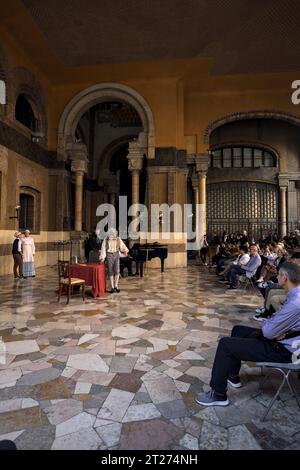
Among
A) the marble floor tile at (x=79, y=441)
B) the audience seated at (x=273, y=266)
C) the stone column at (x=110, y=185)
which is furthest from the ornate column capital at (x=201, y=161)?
the marble floor tile at (x=79, y=441)

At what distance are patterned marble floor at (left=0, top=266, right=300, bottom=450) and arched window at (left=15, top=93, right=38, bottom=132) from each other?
31.9 ft

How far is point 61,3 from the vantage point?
9.20 m

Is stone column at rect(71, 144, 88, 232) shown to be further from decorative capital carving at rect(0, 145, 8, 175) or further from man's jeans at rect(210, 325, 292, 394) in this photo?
man's jeans at rect(210, 325, 292, 394)

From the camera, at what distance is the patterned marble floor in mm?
2059

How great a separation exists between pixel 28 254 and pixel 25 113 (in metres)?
6.82

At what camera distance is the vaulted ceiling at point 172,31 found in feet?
30.9

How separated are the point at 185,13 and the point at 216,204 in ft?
41.9

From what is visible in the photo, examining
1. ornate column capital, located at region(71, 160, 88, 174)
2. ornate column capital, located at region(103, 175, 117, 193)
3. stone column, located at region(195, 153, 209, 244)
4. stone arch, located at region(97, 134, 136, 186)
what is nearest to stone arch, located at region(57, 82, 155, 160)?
ornate column capital, located at region(71, 160, 88, 174)

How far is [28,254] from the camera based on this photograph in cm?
966

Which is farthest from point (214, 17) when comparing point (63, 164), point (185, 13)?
point (63, 164)
